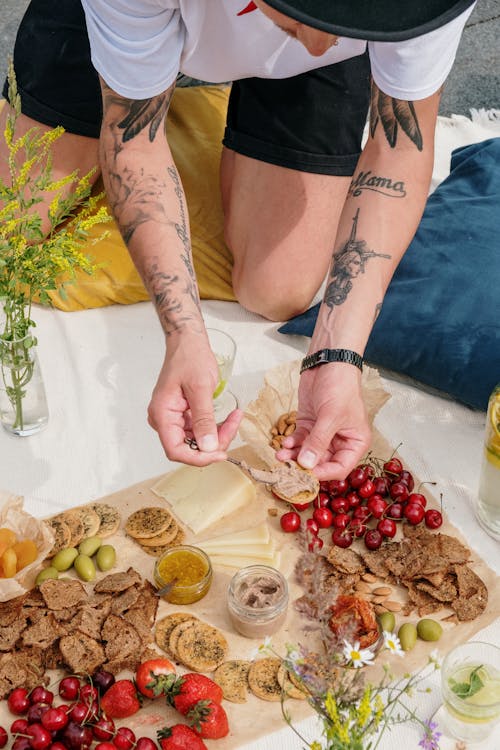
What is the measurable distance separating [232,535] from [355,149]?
1232 millimetres

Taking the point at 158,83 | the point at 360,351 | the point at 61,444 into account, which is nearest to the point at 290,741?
the point at 360,351

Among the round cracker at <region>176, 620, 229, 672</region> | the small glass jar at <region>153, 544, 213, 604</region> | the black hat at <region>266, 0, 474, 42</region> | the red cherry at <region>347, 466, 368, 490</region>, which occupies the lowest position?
the round cracker at <region>176, 620, 229, 672</region>

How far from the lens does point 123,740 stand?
1.71 metres

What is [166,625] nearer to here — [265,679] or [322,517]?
[265,679]

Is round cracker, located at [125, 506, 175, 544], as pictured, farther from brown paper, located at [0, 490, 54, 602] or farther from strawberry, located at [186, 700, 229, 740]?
strawberry, located at [186, 700, 229, 740]

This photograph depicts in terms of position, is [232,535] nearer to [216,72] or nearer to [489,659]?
[489,659]

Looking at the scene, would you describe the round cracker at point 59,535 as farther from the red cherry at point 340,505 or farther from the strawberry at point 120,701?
the red cherry at point 340,505

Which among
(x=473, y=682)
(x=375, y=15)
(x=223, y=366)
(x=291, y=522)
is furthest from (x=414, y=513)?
(x=375, y=15)

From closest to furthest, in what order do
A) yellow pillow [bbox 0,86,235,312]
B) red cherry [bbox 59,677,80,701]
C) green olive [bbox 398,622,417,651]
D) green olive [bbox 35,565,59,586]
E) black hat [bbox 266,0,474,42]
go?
black hat [bbox 266,0,474,42], red cherry [bbox 59,677,80,701], green olive [bbox 398,622,417,651], green olive [bbox 35,565,59,586], yellow pillow [bbox 0,86,235,312]

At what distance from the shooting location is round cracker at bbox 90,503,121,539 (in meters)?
2.12

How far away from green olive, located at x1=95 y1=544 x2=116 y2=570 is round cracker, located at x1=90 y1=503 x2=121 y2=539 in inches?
2.0

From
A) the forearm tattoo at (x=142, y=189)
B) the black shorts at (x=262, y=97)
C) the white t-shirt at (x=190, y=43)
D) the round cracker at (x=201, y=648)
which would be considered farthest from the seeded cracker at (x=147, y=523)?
the black shorts at (x=262, y=97)

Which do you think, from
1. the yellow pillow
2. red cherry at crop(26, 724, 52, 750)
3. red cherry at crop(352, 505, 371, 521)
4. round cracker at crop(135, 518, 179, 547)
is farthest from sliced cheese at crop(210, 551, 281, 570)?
the yellow pillow

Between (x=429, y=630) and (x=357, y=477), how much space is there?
429 millimetres
